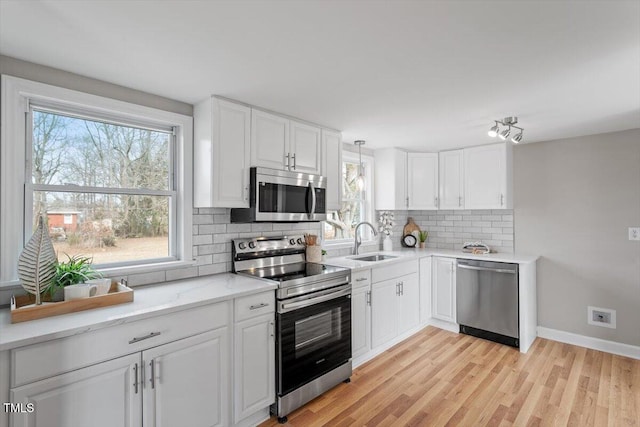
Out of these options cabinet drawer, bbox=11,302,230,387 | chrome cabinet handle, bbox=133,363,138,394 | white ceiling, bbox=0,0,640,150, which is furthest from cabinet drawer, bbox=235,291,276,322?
white ceiling, bbox=0,0,640,150

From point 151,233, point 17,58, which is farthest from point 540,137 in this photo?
point 17,58

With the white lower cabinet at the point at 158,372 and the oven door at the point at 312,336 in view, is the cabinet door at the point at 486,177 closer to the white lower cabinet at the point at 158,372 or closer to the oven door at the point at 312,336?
the oven door at the point at 312,336

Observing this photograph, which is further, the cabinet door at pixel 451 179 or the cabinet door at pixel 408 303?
the cabinet door at pixel 451 179

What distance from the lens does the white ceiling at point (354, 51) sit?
4.65ft

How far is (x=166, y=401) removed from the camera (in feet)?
5.91

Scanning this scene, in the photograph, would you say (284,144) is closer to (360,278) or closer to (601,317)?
(360,278)

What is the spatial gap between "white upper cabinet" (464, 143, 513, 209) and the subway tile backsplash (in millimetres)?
310

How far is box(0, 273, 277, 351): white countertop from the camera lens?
1436 millimetres

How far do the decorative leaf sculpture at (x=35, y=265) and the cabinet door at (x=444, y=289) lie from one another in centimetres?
375

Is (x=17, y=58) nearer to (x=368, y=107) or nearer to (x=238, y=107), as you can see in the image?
(x=238, y=107)

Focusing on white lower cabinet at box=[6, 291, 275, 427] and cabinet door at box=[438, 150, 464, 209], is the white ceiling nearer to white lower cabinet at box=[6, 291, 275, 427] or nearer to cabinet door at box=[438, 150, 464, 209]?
white lower cabinet at box=[6, 291, 275, 427]

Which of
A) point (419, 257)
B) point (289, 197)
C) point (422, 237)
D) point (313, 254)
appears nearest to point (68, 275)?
point (289, 197)

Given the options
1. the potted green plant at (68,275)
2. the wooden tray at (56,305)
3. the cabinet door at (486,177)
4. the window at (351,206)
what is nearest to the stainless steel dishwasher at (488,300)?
the cabinet door at (486,177)

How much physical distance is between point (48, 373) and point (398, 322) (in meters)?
3.00
